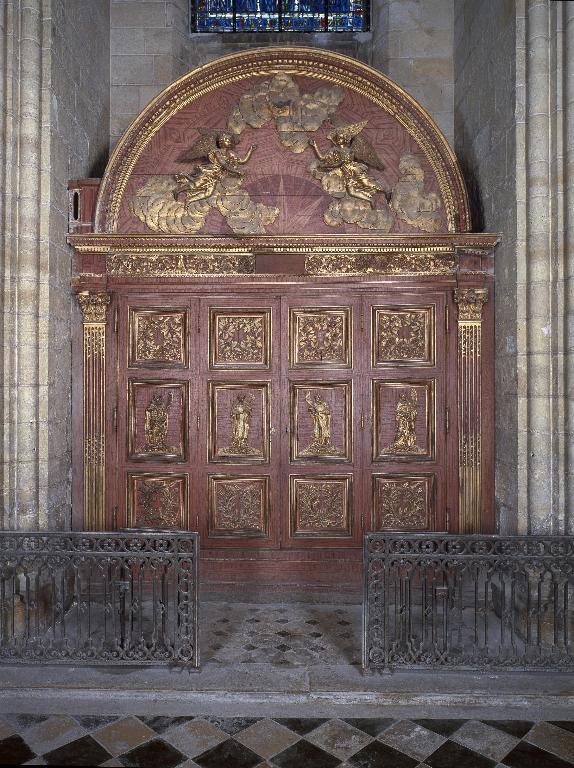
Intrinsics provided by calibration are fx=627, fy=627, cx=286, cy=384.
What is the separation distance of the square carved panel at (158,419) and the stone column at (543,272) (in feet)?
9.38

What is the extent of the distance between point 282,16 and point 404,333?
3943 millimetres

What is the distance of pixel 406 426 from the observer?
5.62 m

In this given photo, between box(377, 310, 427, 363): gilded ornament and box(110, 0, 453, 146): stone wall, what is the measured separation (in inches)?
85.4

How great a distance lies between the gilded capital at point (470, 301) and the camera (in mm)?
5387

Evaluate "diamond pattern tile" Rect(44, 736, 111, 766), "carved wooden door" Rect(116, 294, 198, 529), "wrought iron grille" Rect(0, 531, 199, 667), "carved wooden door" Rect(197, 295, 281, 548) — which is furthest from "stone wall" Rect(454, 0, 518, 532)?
"diamond pattern tile" Rect(44, 736, 111, 766)

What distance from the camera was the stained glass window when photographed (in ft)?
22.5

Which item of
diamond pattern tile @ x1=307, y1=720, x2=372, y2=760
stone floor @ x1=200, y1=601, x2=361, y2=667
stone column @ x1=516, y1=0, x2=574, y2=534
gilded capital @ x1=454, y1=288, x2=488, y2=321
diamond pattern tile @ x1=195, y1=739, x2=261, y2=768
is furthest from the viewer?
gilded capital @ x1=454, y1=288, x2=488, y2=321

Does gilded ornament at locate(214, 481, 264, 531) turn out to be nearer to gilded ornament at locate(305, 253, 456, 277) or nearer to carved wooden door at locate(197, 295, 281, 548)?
carved wooden door at locate(197, 295, 281, 548)

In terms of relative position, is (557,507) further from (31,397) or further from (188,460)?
(31,397)

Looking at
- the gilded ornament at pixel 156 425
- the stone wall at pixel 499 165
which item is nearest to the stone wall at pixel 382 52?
→ the stone wall at pixel 499 165

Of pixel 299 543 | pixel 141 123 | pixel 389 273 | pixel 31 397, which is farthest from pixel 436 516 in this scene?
pixel 141 123

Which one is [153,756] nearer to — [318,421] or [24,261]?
[318,421]

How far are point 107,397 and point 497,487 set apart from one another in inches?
137

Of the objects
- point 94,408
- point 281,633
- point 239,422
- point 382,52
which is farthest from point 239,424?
point 382,52
